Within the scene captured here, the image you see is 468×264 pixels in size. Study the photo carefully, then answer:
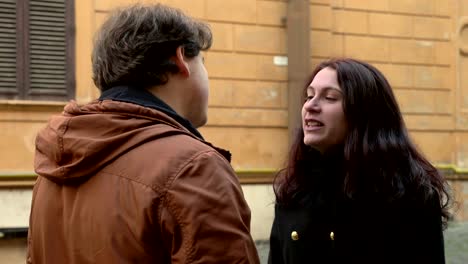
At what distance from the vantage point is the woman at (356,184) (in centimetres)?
237

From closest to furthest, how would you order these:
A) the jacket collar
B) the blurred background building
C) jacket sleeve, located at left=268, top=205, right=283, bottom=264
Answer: the jacket collar
jacket sleeve, located at left=268, top=205, right=283, bottom=264
the blurred background building

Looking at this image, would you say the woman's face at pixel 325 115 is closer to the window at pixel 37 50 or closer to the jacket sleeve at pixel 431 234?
the jacket sleeve at pixel 431 234

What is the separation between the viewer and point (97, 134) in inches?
61.9

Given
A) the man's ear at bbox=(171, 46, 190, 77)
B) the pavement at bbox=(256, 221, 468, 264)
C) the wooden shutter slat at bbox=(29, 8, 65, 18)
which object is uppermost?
the wooden shutter slat at bbox=(29, 8, 65, 18)

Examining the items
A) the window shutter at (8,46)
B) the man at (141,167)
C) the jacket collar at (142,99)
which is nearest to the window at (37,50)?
the window shutter at (8,46)

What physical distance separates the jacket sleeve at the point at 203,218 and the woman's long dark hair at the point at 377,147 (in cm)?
100

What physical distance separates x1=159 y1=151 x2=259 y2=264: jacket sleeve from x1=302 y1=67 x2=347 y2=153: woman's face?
1.07 meters

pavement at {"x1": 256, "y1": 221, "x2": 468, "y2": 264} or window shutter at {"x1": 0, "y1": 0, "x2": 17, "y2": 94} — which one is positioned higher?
window shutter at {"x1": 0, "y1": 0, "x2": 17, "y2": 94}

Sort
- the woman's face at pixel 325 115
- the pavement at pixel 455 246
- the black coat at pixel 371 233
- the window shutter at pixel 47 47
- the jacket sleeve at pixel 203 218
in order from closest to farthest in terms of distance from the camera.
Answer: the jacket sleeve at pixel 203 218
the black coat at pixel 371 233
the woman's face at pixel 325 115
the pavement at pixel 455 246
the window shutter at pixel 47 47

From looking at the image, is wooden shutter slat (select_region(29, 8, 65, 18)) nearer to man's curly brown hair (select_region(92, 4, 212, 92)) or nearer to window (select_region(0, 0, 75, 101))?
window (select_region(0, 0, 75, 101))

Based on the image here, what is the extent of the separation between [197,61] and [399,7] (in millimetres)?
8809

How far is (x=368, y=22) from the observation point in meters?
9.88

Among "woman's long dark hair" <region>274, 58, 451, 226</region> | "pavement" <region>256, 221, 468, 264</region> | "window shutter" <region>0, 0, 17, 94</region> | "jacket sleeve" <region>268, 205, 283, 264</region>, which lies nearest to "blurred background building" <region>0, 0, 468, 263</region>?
"window shutter" <region>0, 0, 17, 94</region>

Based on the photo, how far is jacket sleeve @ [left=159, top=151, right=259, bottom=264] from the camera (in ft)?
4.80
